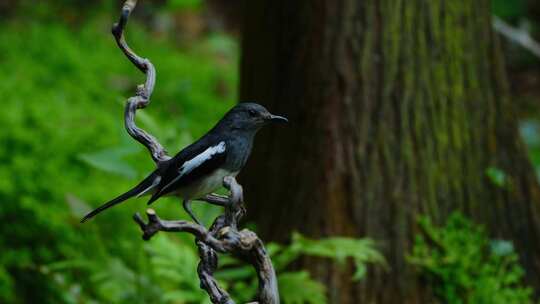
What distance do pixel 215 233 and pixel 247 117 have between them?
46 cm

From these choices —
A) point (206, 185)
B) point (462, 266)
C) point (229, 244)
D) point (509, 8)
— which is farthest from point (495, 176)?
point (509, 8)

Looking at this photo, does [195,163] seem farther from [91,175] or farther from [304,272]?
[91,175]

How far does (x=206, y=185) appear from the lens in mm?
2514

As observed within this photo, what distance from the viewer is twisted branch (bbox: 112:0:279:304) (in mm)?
1790

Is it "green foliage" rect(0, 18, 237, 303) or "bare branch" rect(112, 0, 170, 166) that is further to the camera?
"green foliage" rect(0, 18, 237, 303)

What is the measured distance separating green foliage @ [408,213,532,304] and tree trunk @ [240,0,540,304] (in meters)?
0.08

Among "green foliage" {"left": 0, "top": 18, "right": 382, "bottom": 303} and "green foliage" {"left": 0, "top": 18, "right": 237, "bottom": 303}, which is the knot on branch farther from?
"green foliage" {"left": 0, "top": 18, "right": 237, "bottom": 303}

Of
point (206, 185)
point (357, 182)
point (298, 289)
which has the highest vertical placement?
point (206, 185)

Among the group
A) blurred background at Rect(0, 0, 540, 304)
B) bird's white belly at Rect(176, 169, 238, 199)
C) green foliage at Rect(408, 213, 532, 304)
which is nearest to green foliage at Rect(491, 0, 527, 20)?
blurred background at Rect(0, 0, 540, 304)

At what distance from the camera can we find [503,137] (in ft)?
15.4

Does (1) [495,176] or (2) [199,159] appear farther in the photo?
(1) [495,176]

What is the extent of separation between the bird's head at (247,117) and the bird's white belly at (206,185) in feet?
0.51

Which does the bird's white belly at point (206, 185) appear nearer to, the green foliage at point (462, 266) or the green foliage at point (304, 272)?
the green foliage at point (304, 272)

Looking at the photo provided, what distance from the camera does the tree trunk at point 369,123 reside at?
14.0ft
